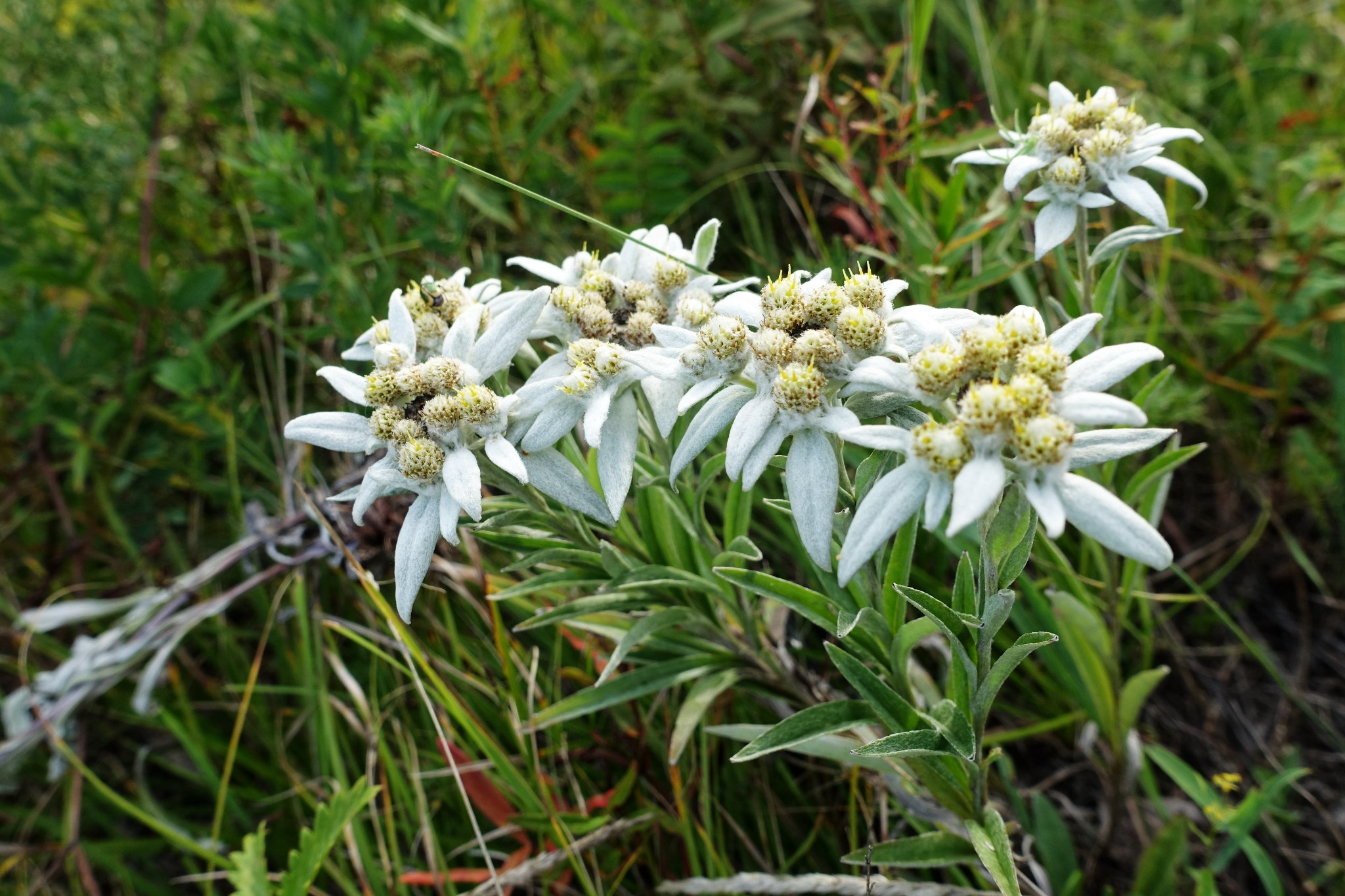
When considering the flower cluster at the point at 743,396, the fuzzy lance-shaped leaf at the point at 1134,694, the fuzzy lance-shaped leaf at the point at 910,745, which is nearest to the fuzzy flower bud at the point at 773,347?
the flower cluster at the point at 743,396

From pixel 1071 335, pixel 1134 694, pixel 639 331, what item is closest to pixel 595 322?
pixel 639 331

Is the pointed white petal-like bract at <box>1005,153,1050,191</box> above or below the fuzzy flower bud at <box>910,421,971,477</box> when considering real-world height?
above

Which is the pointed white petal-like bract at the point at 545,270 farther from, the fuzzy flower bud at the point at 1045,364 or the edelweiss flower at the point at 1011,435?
the fuzzy flower bud at the point at 1045,364

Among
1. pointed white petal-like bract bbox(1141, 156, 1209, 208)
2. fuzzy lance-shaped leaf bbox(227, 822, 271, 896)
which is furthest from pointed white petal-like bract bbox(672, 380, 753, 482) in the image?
fuzzy lance-shaped leaf bbox(227, 822, 271, 896)

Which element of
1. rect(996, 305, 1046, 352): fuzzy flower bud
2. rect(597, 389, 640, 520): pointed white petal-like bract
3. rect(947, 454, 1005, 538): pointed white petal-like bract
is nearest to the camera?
rect(947, 454, 1005, 538): pointed white petal-like bract

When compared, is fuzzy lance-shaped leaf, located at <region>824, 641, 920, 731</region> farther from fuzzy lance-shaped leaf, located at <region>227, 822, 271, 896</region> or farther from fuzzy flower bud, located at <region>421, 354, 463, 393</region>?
fuzzy lance-shaped leaf, located at <region>227, 822, 271, 896</region>

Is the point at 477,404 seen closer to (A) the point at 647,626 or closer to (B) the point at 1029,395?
(A) the point at 647,626
